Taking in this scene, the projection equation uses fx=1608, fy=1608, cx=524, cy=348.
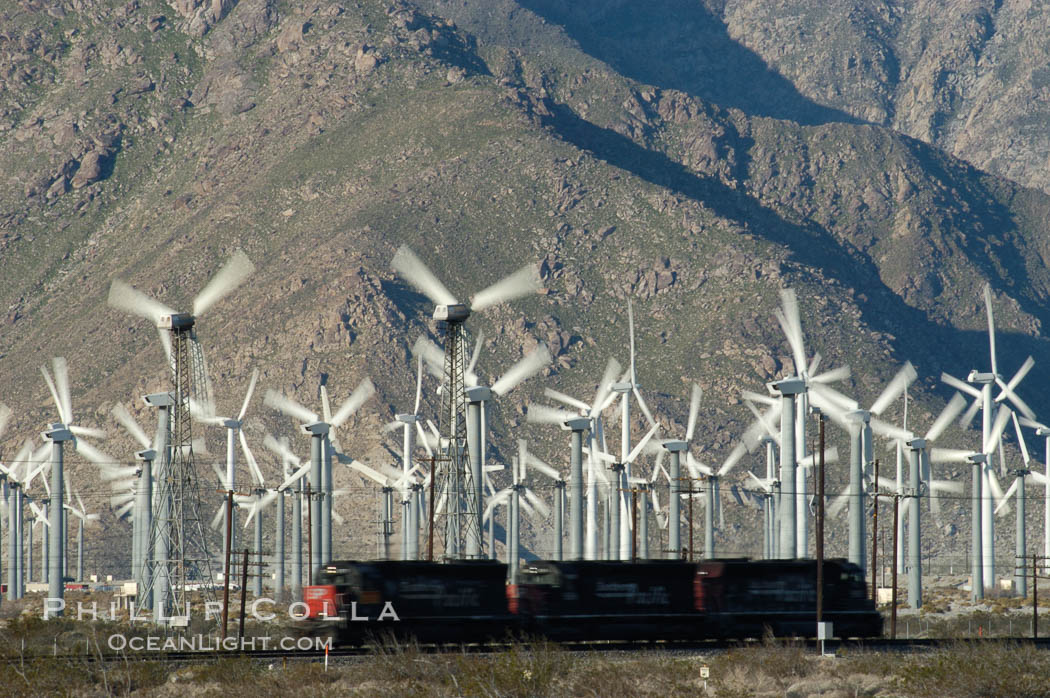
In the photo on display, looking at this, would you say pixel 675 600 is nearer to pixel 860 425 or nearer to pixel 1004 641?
pixel 1004 641

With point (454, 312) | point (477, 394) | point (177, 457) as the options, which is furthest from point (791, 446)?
point (177, 457)

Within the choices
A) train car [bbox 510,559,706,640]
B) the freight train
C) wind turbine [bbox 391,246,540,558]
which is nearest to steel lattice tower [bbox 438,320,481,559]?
wind turbine [bbox 391,246,540,558]

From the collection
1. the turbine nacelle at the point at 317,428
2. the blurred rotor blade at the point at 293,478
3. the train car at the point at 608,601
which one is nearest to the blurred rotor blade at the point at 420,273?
the turbine nacelle at the point at 317,428

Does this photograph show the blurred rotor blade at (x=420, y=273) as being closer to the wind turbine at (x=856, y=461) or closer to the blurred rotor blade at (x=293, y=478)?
the wind turbine at (x=856, y=461)

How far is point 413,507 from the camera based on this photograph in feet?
344

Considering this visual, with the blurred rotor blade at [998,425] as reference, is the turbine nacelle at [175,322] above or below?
above

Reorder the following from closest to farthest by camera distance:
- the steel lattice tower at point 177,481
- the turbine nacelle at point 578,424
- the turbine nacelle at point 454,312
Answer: the steel lattice tower at point 177,481 < the turbine nacelle at point 454,312 < the turbine nacelle at point 578,424

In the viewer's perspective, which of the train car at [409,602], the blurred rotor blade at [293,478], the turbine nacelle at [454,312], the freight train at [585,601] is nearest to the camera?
the train car at [409,602]

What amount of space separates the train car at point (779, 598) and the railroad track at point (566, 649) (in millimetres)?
879

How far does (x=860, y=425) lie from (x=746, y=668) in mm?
43193

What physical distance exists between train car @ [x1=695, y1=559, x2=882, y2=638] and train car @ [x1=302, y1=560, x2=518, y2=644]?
284 inches

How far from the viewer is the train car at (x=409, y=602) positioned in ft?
Result: 173

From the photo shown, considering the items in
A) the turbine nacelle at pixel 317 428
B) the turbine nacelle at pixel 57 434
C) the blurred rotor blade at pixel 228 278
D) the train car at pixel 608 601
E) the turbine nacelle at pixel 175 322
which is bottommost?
the train car at pixel 608 601

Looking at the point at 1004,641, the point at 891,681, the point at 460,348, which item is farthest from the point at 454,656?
the point at 460,348
